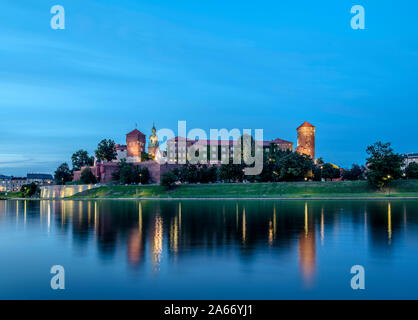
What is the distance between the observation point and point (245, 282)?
30.7 ft

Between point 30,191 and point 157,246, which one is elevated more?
point 157,246

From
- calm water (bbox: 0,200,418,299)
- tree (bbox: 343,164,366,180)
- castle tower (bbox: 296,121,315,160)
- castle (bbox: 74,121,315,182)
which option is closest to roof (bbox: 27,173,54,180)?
castle (bbox: 74,121,315,182)

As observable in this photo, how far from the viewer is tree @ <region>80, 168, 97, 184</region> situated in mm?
78700

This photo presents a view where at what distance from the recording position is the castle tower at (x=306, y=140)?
108875 millimetres

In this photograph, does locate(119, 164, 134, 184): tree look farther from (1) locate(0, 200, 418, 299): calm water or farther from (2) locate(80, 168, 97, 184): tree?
(1) locate(0, 200, 418, 299): calm water

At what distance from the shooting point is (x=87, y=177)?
78.9m

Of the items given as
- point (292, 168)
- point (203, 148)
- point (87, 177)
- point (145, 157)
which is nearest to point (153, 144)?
point (145, 157)

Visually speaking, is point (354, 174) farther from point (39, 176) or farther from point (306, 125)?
point (39, 176)

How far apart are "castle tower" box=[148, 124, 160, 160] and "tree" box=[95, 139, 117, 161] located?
977 cm

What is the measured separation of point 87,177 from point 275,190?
4225 centimetres

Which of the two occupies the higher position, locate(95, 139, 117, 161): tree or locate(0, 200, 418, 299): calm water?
locate(95, 139, 117, 161): tree

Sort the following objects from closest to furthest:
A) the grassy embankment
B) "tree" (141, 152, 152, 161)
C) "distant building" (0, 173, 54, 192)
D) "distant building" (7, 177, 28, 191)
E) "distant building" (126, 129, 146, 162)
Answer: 1. the grassy embankment
2. "tree" (141, 152, 152, 161)
3. "distant building" (126, 129, 146, 162)
4. "distant building" (0, 173, 54, 192)
5. "distant building" (7, 177, 28, 191)

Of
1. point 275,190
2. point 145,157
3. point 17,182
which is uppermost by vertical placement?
point 145,157

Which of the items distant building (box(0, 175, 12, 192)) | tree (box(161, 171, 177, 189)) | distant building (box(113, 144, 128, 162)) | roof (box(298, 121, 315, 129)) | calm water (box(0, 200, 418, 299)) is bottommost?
distant building (box(0, 175, 12, 192))
